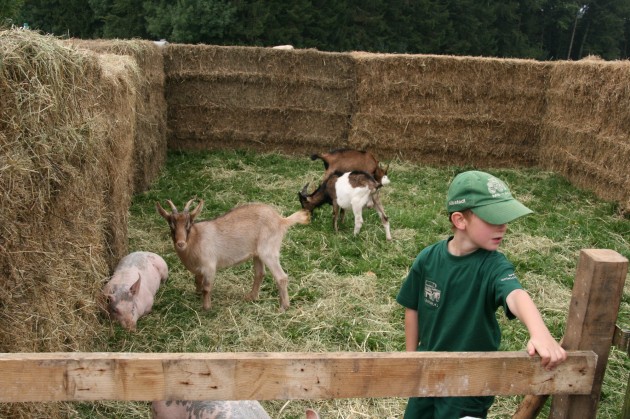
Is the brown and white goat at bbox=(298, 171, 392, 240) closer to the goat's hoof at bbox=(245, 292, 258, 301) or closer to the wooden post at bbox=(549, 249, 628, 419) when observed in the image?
the goat's hoof at bbox=(245, 292, 258, 301)

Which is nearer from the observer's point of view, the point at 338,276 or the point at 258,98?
the point at 338,276

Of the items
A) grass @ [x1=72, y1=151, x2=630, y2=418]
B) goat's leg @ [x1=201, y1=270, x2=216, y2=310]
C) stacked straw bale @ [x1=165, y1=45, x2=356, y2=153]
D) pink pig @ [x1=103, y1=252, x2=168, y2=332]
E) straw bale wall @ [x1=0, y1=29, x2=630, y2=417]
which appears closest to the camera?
straw bale wall @ [x1=0, y1=29, x2=630, y2=417]

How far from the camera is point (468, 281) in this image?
265 cm

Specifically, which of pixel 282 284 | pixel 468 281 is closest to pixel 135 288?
pixel 282 284

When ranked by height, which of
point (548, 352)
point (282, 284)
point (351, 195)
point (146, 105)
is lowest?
point (282, 284)

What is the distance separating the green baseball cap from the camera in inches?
98.3

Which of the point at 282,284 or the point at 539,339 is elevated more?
the point at 539,339

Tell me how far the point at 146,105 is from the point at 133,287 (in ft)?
20.4

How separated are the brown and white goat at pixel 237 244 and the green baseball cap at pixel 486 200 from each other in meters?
3.74

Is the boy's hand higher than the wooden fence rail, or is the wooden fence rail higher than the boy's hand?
the boy's hand

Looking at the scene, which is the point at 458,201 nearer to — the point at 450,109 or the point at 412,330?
the point at 412,330

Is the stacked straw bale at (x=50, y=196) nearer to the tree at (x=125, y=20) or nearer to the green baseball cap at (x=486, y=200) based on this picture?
the green baseball cap at (x=486, y=200)

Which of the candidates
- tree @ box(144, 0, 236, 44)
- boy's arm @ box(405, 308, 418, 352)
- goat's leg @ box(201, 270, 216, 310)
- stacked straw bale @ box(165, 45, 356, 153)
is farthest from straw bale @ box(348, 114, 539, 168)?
tree @ box(144, 0, 236, 44)

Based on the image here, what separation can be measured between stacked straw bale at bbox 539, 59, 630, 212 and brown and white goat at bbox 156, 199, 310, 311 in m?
6.65
